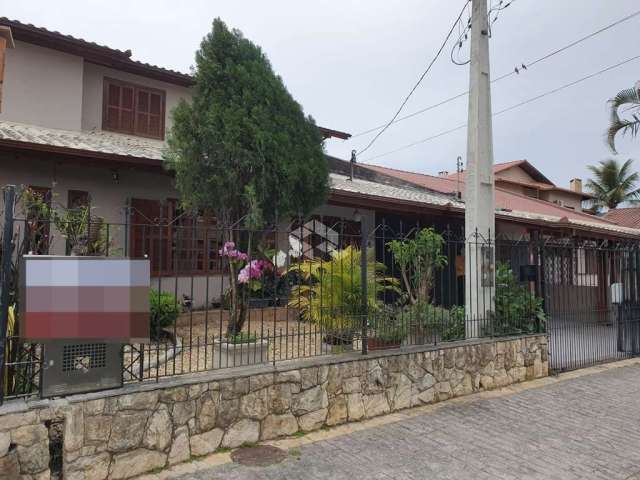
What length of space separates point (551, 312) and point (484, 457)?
13.7ft

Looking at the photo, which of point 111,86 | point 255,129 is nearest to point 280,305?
point 255,129

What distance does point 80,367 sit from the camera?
352 cm

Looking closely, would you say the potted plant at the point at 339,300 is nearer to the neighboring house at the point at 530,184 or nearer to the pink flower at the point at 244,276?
the pink flower at the point at 244,276

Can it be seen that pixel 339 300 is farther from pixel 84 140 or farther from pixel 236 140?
pixel 84 140

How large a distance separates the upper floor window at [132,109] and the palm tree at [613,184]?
103 ft

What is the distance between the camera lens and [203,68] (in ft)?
22.3

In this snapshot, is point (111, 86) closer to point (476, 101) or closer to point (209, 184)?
point (209, 184)

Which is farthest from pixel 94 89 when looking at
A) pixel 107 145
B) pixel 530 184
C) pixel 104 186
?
pixel 530 184

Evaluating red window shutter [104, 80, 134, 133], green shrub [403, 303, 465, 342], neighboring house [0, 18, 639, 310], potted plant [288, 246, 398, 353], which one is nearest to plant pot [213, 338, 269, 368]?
potted plant [288, 246, 398, 353]

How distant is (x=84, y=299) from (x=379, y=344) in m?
3.36

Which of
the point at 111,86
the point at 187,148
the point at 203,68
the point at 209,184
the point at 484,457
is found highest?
the point at 111,86

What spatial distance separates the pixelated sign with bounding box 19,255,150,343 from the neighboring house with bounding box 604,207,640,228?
25100 millimetres

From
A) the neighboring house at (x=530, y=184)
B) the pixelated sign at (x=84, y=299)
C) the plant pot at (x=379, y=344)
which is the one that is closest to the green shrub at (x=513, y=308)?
the plant pot at (x=379, y=344)

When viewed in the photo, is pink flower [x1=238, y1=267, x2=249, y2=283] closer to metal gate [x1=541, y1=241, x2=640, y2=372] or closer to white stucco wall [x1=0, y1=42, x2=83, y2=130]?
metal gate [x1=541, y1=241, x2=640, y2=372]
